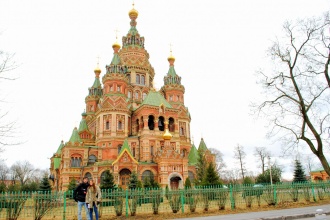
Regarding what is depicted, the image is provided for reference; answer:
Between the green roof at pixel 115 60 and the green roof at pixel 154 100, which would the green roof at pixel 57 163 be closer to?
the green roof at pixel 154 100

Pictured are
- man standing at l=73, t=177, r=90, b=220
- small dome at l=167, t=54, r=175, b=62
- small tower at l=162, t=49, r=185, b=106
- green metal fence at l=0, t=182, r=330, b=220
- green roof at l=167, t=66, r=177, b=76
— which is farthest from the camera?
small dome at l=167, t=54, r=175, b=62

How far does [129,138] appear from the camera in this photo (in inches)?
1433

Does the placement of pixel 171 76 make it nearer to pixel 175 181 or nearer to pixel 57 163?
pixel 175 181

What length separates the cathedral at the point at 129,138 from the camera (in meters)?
33.1

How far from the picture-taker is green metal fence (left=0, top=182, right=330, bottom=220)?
40.0 ft

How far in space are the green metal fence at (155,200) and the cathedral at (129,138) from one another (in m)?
16.7

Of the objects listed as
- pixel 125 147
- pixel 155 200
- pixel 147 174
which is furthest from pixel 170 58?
pixel 155 200

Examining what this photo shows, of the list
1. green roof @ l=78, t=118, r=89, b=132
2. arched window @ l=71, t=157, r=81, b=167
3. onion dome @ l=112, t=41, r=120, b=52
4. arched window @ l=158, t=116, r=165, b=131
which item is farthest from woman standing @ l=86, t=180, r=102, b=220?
onion dome @ l=112, t=41, r=120, b=52

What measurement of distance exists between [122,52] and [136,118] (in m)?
13.0

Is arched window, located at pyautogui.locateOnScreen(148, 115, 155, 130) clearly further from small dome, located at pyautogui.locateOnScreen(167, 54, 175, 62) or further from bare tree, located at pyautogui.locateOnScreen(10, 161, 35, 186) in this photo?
bare tree, located at pyautogui.locateOnScreen(10, 161, 35, 186)

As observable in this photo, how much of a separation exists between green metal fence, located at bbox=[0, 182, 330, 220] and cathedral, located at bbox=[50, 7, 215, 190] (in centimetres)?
1668

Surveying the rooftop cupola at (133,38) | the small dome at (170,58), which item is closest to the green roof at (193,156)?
the small dome at (170,58)

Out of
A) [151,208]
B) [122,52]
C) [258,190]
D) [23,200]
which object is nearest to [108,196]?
[151,208]

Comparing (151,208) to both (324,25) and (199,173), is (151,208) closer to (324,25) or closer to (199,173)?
(324,25)
